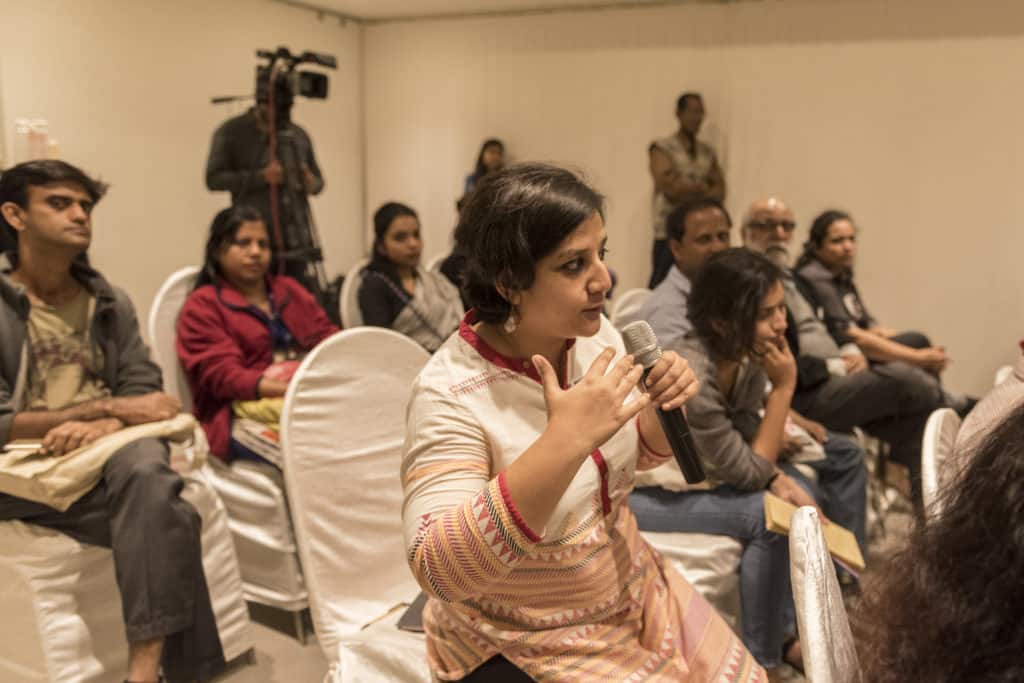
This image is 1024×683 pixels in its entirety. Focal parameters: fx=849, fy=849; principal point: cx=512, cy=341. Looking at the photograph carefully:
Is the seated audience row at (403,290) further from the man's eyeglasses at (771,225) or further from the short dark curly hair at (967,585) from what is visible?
the short dark curly hair at (967,585)

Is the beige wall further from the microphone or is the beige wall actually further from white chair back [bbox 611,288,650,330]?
the microphone

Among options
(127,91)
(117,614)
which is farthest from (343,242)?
(117,614)

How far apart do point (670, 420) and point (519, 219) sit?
32cm

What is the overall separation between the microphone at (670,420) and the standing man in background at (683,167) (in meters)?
3.86

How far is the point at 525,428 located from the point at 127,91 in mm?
4149

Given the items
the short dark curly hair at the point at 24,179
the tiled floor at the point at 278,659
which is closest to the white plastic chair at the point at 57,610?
the tiled floor at the point at 278,659

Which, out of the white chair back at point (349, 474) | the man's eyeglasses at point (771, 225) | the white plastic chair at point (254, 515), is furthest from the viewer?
the man's eyeglasses at point (771, 225)

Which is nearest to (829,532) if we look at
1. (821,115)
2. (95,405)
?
(95,405)

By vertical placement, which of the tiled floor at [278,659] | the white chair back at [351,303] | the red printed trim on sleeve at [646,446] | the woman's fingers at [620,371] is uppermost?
the woman's fingers at [620,371]

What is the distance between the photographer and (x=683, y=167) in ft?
16.1

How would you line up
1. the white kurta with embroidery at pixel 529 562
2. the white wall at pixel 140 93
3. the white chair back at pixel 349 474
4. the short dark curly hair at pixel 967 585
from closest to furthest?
the short dark curly hair at pixel 967 585, the white kurta with embroidery at pixel 529 562, the white chair back at pixel 349 474, the white wall at pixel 140 93

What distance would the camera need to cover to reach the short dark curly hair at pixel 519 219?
103cm

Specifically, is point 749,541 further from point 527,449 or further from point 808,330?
point 808,330

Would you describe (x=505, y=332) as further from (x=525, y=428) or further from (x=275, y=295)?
(x=275, y=295)
